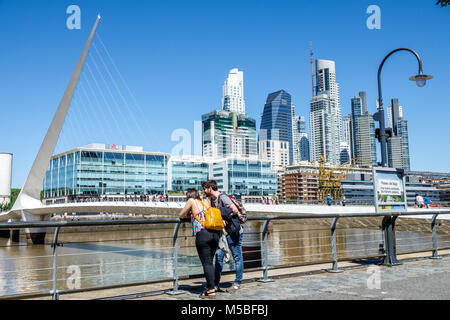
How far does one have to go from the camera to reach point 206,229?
16.3 feet

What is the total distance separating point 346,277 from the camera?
6.22m

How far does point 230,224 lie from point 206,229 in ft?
1.75

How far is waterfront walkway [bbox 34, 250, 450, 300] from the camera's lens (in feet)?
15.9

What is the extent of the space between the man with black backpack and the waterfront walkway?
0.26 m

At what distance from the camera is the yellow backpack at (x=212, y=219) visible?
494 cm

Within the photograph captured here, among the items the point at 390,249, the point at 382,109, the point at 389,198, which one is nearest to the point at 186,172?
the point at 382,109

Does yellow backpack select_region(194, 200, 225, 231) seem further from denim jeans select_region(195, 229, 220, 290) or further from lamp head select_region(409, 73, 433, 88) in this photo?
lamp head select_region(409, 73, 433, 88)

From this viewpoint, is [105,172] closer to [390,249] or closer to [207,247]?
[390,249]

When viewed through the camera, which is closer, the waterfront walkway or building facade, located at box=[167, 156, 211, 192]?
the waterfront walkway

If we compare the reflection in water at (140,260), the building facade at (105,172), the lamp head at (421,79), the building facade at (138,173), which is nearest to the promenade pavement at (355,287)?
the reflection in water at (140,260)

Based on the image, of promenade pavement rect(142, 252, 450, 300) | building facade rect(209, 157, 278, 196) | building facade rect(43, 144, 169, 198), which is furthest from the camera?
building facade rect(209, 157, 278, 196)

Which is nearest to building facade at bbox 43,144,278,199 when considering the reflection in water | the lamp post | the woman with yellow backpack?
the reflection in water
